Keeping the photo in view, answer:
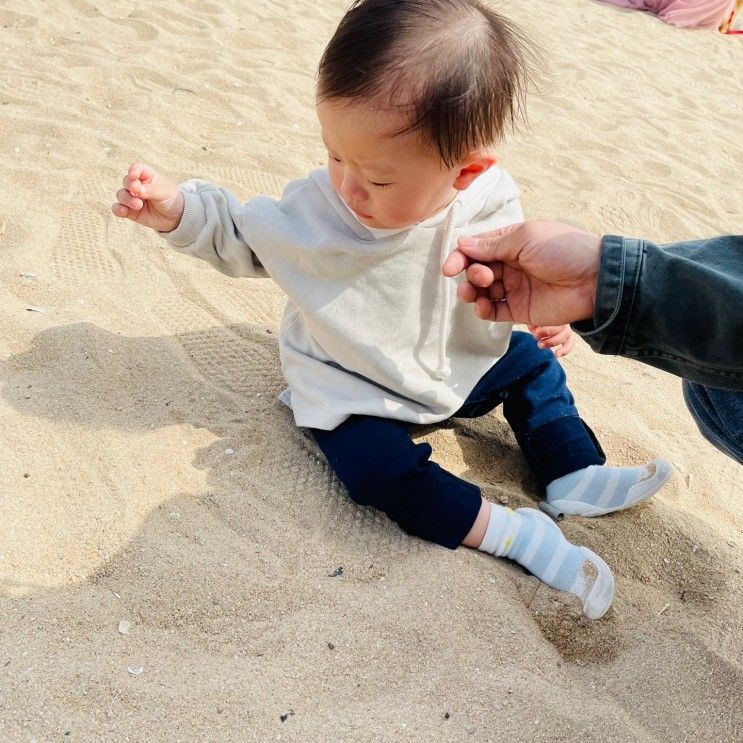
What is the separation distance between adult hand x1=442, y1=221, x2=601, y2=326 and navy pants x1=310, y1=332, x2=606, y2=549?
348mm

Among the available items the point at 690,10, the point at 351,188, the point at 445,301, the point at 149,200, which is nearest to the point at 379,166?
the point at 351,188

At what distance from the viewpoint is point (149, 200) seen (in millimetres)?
1762

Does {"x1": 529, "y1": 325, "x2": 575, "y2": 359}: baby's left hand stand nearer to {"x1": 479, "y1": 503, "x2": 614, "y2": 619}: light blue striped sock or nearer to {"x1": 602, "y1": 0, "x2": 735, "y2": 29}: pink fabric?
{"x1": 479, "y1": 503, "x2": 614, "y2": 619}: light blue striped sock

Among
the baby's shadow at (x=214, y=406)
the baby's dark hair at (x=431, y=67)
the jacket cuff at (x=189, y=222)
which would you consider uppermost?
the baby's dark hair at (x=431, y=67)

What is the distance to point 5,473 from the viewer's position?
168 centimetres

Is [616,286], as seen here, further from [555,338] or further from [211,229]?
[211,229]

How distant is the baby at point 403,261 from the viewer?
1.52 m

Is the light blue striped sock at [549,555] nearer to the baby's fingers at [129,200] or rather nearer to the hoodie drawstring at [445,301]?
the hoodie drawstring at [445,301]

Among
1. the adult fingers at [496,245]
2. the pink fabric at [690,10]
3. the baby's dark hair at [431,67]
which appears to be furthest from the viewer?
the pink fabric at [690,10]

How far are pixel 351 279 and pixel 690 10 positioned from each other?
6.55 metres

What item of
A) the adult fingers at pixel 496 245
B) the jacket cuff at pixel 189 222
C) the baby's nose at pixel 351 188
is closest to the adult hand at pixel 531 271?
the adult fingers at pixel 496 245

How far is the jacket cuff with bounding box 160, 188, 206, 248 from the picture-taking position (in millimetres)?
1792

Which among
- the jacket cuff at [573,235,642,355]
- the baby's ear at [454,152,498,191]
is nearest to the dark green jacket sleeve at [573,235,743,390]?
the jacket cuff at [573,235,642,355]

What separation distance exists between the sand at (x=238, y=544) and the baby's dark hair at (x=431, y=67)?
793mm
